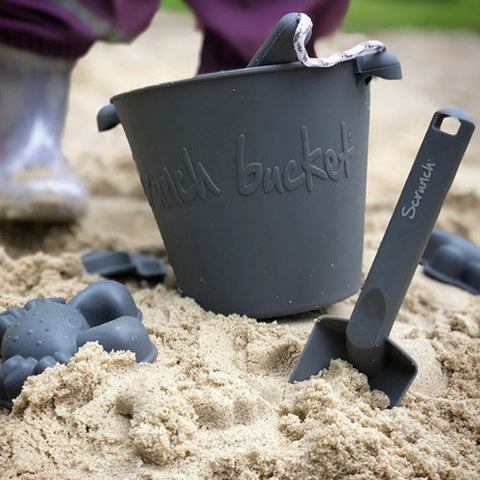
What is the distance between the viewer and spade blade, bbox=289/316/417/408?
3.11 feet

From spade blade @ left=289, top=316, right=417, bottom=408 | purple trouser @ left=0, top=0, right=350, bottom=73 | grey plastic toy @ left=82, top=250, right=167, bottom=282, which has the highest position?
purple trouser @ left=0, top=0, right=350, bottom=73

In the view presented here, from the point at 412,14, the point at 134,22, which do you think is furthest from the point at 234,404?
the point at 412,14

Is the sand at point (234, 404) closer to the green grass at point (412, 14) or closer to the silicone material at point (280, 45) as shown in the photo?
the silicone material at point (280, 45)

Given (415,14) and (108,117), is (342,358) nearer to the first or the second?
(108,117)

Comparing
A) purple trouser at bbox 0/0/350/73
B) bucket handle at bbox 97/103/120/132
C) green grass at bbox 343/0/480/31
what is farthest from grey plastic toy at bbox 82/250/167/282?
green grass at bbox 343/0/480/31

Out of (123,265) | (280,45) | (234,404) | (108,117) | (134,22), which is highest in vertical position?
(280,45)

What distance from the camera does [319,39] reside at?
138 centimetres

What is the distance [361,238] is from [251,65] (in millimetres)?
366

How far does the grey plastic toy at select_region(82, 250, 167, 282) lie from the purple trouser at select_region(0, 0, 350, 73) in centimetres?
41

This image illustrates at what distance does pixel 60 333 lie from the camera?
1.00 m

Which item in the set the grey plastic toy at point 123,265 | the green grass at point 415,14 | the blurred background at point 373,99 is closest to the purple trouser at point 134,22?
the blurred background at point 373,99

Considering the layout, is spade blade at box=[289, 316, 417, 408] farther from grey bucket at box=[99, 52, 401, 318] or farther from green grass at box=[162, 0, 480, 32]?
green grass at box=[162, 0, 480, 32]

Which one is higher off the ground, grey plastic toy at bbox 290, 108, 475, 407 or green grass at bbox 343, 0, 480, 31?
green grass at bbox 343, 0, 480, 31

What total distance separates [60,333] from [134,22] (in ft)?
2.78
